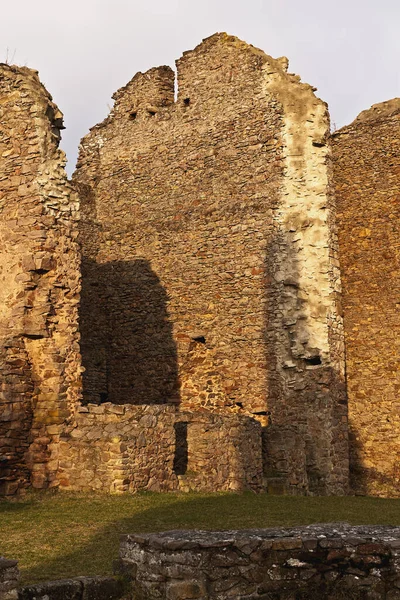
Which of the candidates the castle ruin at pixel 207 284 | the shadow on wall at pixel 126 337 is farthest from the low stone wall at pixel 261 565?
the shadow on wall at pixel 126 337

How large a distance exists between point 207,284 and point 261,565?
36.7 feet

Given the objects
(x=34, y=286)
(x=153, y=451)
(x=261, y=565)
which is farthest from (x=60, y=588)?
(x=34, y=286)

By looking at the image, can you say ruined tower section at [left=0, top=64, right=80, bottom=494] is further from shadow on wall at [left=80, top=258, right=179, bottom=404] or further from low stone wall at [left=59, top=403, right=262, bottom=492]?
shadow on wall at [left=80, top=258, right=179, bottom=404]

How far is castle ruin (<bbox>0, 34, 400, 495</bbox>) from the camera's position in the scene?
1134 cm

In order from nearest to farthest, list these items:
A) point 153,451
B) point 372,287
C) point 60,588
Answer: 1. point 60,588
2. point 153,451
3. point 372,287

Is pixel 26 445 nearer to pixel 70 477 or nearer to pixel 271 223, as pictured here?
pixel 70 477

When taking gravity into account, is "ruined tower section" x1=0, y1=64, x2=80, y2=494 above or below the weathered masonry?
above

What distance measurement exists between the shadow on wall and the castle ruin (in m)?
0.04

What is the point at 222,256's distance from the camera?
1617 centimetres

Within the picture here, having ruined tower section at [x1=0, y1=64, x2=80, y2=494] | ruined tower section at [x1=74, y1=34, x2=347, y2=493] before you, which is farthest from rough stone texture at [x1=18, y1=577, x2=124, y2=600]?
ruined tower section at [x1=74, y1=34, x2=347, y2=493]

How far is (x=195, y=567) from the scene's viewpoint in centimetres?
525

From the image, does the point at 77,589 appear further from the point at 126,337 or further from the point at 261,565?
the point at 126,337

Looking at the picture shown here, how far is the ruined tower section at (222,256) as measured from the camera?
587 inches

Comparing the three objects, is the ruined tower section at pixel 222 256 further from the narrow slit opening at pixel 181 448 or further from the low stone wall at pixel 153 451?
the narrow slit opening at pixel 181 448
